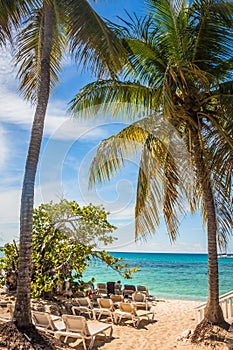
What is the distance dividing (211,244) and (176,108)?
3.18 meters

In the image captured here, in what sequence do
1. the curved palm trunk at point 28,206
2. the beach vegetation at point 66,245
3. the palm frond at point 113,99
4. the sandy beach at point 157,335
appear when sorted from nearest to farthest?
the curved palm trunk at point 28,206 < the sandy beach at point 157,335 < the palm frond at point 113,99 < the beach vegetation at point 66,245

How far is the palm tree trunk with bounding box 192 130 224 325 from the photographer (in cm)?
772

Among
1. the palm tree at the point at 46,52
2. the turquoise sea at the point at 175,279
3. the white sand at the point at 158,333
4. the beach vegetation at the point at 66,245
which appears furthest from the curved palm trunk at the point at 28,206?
the turquoise sea at the point at 175,279

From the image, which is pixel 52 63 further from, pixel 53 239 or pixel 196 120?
pixel 53 239

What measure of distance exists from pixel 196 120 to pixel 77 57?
123 inches

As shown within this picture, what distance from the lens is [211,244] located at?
25.9 ft

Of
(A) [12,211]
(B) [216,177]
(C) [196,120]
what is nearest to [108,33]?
(C) [196,120]

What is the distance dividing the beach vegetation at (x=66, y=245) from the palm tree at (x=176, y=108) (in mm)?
2020

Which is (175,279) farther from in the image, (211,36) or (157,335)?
(211,36)

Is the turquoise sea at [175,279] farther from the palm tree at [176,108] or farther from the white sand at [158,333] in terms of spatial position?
the palm tree at [176,108]

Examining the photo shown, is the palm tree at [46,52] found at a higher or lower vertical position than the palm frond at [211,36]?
lower

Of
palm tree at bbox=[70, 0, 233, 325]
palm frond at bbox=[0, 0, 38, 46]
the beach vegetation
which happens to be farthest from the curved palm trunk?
the beach vegetation

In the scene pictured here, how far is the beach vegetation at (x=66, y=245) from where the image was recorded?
10.5 metres

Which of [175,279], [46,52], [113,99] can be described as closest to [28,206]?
[46,52]
